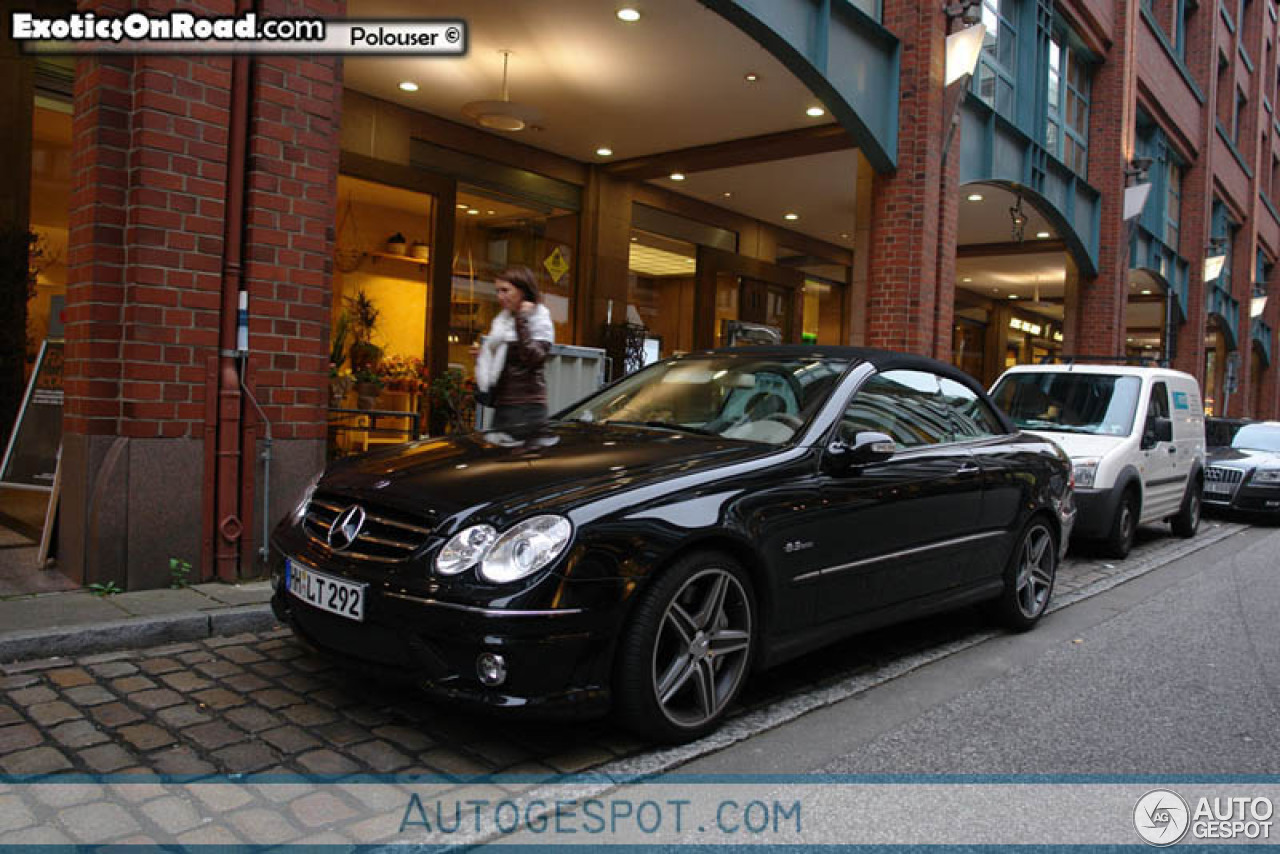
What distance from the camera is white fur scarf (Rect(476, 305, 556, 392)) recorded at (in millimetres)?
5770

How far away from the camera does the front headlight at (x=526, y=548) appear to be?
305 cm

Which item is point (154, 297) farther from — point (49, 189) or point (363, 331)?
point (363, 331)

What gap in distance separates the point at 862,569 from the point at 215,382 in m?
3.52

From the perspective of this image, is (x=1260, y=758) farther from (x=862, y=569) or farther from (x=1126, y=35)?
(x=1126, y=35)

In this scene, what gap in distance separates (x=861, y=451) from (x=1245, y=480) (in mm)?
10253

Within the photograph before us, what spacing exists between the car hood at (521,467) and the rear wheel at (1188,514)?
822cm

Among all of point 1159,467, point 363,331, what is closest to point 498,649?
point 1159,467

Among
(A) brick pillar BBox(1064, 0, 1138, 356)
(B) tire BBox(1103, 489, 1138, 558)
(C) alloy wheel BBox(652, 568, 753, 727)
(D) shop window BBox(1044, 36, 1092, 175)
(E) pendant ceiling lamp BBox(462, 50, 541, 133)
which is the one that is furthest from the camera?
(A) brick pillar BBox(1064, 0, 1138, 356)

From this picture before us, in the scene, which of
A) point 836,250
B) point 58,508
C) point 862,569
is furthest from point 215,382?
point 836,250

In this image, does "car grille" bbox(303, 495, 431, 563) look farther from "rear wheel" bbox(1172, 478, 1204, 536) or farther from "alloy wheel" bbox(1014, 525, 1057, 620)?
"rear wheel" bbox(1172, 478, 1204, 536)

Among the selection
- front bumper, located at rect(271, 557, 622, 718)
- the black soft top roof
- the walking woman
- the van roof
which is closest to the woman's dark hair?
the walking woman

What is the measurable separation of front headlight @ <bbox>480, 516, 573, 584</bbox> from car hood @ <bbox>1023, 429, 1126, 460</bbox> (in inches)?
246

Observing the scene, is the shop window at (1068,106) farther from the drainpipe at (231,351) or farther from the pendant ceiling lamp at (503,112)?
the drainpipe at (231,351)

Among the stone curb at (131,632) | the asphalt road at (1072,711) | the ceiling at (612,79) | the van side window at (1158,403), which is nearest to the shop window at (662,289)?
the ceiling at (612,79)
